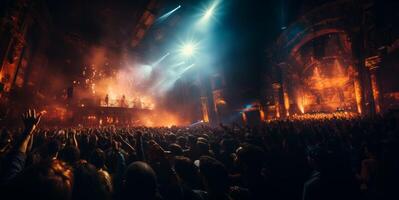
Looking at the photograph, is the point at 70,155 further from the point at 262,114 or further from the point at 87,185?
the point at 262,114

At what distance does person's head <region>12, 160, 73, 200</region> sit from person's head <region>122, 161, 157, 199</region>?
0.47 m

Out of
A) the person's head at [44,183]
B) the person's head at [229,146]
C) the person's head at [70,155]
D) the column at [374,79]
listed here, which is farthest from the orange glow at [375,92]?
the person's head at [44,183]

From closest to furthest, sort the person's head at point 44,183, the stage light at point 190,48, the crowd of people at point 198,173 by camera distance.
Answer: the person's head at point 44,183
the crowd of people at point 198,173
the stage light at point 190,48

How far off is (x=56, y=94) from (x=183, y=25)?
1998 cm

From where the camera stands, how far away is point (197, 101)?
33.4m

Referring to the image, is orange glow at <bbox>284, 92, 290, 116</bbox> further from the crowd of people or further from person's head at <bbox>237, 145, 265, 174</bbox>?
person's head at <bbox>237, 145, 265, 174</bbox>

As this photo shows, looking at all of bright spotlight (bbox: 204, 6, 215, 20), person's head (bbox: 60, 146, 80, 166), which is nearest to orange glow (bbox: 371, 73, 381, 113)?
bright spotlight (bbox: 204, 6, 215, 20)

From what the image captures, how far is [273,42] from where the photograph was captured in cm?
2755

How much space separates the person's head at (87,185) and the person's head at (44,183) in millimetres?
309

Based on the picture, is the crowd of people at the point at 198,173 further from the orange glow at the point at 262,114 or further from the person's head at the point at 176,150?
the orange glow at the point at 262,114

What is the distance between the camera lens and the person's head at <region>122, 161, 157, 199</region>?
5.42 feet

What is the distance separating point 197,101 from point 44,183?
3228cm

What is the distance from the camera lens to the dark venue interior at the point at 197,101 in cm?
219

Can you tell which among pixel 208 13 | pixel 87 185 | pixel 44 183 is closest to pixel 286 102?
pixel 208 13
